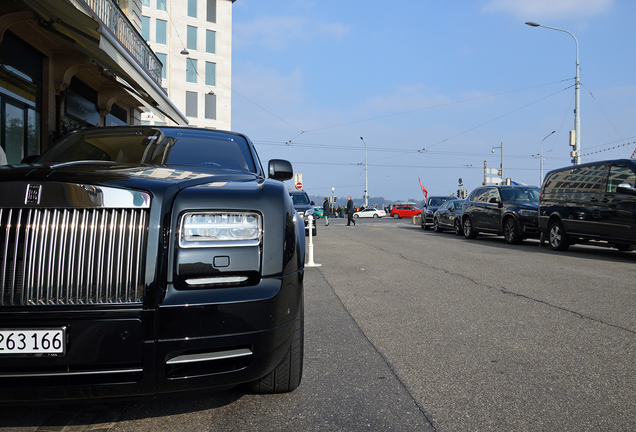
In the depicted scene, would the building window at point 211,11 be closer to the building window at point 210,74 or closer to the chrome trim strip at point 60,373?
the building window at point 210,74

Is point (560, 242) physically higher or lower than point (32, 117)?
lower

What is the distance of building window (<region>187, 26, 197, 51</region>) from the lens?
45.2 m

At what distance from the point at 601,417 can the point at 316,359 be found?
183cm

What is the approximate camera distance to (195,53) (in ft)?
149

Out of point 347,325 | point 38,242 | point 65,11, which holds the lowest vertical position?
point 347,325

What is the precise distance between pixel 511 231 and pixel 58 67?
42.2 feet

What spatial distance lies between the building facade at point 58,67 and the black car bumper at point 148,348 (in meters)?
6.71

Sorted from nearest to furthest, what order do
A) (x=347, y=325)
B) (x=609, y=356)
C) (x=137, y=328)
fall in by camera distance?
(x=137, y=328) < (x=609, y=356) < (x=347, y=325)

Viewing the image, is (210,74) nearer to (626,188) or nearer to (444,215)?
(444,215)

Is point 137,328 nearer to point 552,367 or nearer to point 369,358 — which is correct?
point 369,358

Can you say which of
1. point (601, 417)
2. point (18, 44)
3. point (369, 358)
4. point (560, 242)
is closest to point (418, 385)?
point (369, 358)

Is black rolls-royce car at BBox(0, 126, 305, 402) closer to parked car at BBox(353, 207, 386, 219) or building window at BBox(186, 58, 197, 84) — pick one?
building window at BBox(186, 58, 197, 84)

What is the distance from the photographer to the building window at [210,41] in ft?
151

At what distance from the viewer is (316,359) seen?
3715 mm
